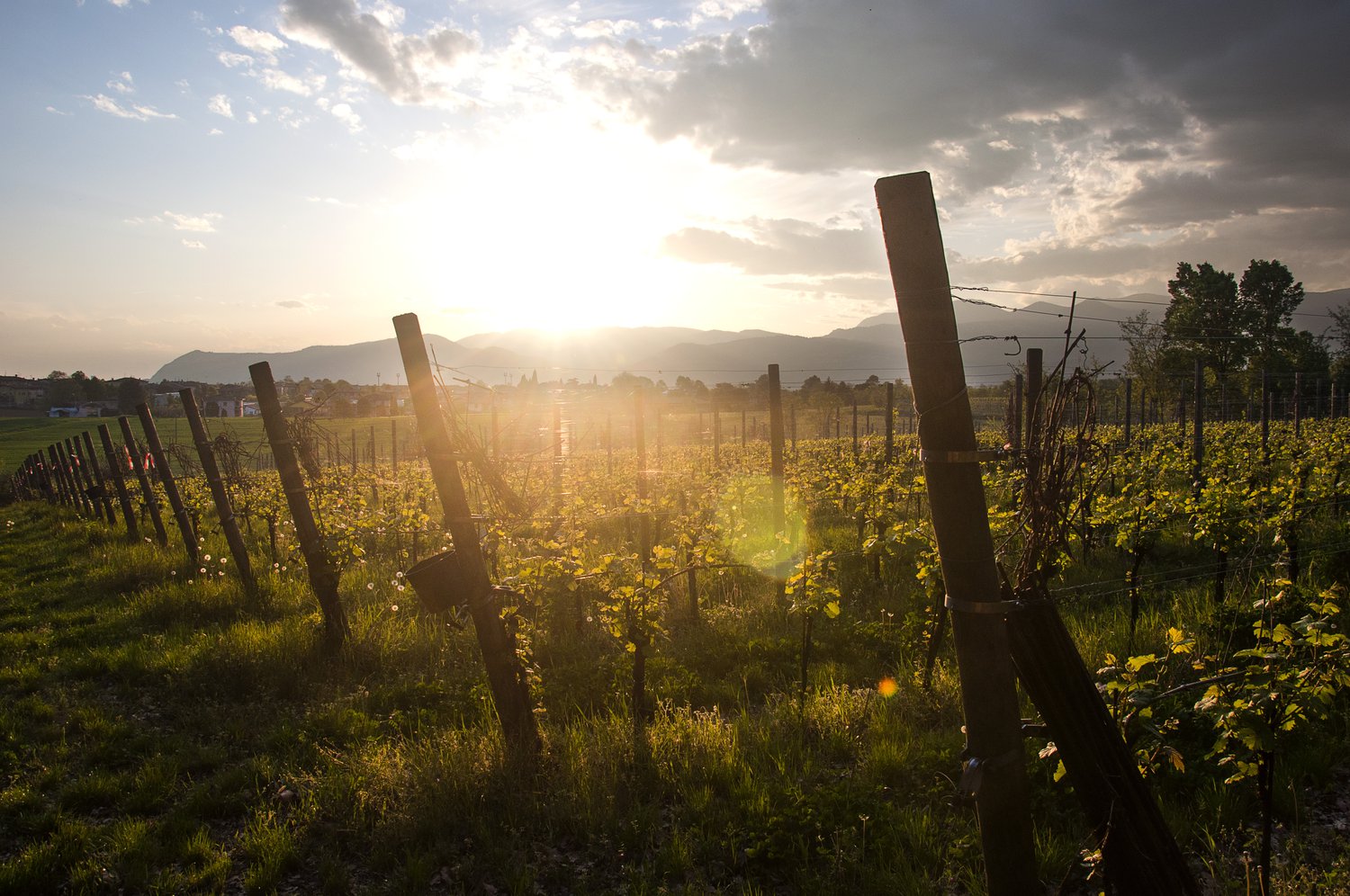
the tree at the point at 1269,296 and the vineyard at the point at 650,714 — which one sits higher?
the tree at the point at 1269,296

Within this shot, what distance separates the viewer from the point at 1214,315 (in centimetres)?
4975

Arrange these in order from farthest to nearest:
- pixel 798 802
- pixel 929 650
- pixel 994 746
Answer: pixel 929 650, pixel 798 802, pixel 994 746

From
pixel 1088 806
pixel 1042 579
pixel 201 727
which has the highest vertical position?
pixel 1042 579

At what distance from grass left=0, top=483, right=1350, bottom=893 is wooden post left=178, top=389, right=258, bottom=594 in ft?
4.80

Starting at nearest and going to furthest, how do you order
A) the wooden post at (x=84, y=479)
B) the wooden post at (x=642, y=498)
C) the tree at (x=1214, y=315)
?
the wooden post at (x=642, y=498) → the wooden post at (x=84, y=479) → the tree at (x=1214, y=315)

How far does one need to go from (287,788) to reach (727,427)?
168 feet

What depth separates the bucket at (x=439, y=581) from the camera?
429cm

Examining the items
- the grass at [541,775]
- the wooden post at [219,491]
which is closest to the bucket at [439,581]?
the grass at [541,775]

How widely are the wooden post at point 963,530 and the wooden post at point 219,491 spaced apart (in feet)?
27.6

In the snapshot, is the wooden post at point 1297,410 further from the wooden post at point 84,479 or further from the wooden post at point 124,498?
the wooden post at point 84,479

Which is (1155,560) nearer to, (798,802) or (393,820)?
(798,802)

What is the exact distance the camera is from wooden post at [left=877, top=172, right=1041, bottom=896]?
7.06 feet

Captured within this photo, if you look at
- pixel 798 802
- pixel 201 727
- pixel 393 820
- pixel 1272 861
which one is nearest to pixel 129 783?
pixel 201 727

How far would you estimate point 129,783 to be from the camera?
462 cm
